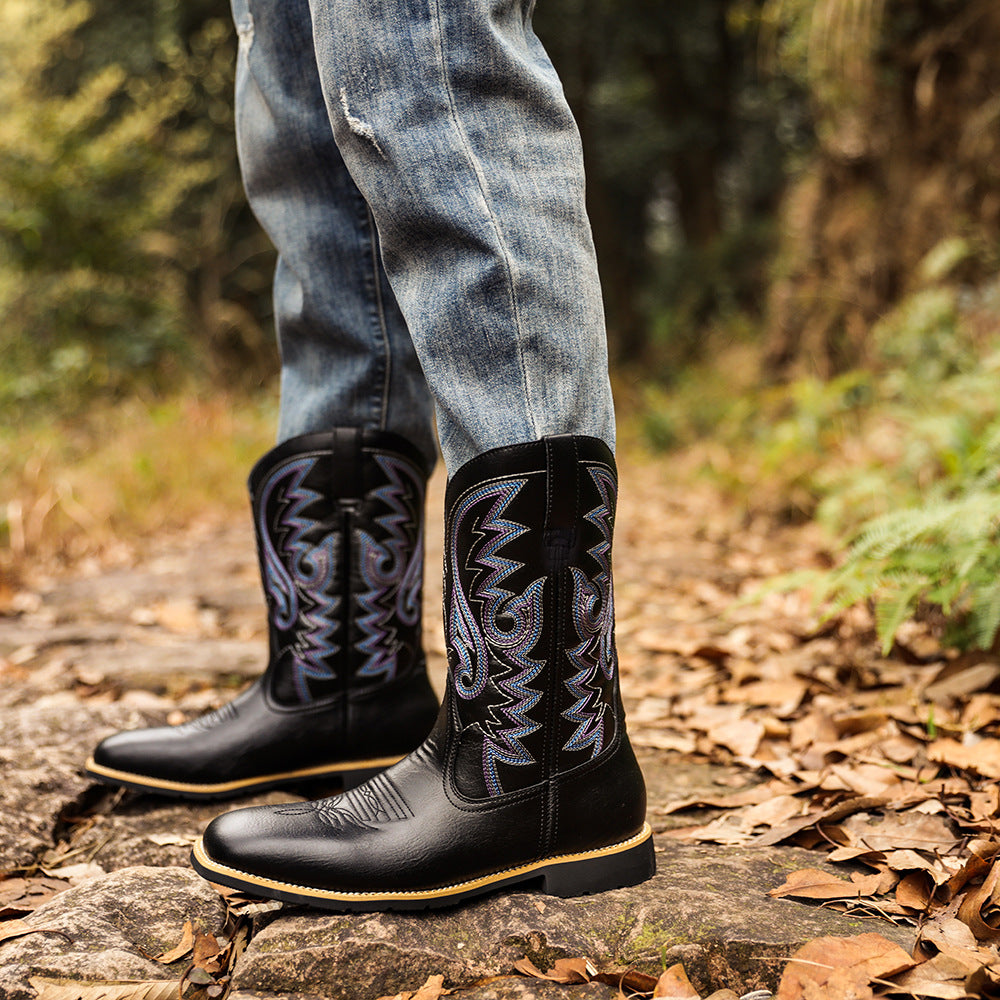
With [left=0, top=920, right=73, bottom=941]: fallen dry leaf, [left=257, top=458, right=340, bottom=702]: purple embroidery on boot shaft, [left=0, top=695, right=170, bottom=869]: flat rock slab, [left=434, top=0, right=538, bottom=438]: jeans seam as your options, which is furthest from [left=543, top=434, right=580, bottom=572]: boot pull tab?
[left=0, top=695, right=170, bottom=869]: flat rock slab

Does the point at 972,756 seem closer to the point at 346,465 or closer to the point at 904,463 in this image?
the point at 346,465

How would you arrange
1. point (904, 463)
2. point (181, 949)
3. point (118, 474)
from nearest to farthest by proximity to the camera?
point (181, 949)
point (904, 463)
point (118, 474)

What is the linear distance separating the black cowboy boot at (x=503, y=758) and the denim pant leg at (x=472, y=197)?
0.08m

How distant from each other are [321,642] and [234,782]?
9.9 inches

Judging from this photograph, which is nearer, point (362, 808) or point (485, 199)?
point (485, 199)

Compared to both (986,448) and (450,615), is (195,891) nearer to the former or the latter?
(450,615)

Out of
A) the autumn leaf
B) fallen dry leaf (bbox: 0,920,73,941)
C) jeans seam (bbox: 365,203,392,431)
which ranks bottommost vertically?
the autumn leaf

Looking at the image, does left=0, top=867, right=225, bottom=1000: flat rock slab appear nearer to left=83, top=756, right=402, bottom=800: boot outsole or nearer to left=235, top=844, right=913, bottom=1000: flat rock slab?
left=235, top=844, right=913, bottom=1000: flat rock slab

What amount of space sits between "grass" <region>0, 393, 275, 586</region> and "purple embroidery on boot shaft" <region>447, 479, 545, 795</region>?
2.51 metres

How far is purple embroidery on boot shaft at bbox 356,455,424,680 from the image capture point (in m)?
1.41

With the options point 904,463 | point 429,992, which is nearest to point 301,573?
point 429,992

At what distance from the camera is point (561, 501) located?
106 centimetres

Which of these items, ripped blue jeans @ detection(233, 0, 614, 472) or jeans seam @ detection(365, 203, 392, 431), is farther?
jeans seam @ detection(365, 203, 392, 431)

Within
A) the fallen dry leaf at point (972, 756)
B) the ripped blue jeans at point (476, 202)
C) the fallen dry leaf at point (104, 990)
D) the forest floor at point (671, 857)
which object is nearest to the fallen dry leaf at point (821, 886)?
the forest floor at point (671, 857)
